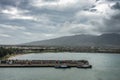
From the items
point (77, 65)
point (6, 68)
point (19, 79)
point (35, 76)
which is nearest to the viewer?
point (19, 79)

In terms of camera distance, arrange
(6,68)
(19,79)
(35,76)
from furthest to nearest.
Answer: (6,68)
(35,76)
(19,79)

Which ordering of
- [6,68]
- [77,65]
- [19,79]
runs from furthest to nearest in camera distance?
[77,65], [6,68], [19,79]

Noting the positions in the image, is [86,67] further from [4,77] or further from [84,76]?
[4,77]

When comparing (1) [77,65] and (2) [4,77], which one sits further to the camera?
(1) [77,65]

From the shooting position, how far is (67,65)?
47.3 meters

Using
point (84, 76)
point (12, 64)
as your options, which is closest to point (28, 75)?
point (84, 76)

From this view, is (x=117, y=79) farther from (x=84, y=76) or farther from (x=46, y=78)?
(x=46, y=78)

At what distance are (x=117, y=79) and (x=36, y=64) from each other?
18981mm

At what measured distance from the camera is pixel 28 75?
3700cm

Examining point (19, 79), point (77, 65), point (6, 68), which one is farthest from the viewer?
point (77, 65)

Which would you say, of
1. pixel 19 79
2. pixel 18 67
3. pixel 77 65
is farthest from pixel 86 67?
pixel 19 79

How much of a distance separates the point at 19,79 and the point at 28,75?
148 inches

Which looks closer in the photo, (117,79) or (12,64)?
(117,79)

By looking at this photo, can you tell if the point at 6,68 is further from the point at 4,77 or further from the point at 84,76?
the point at 84,76
